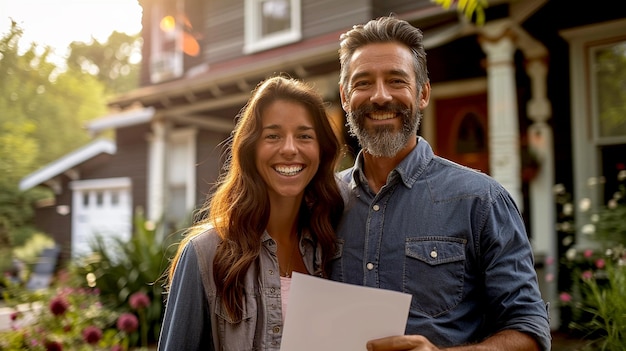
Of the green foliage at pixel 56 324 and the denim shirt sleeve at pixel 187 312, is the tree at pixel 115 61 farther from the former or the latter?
the denim shirt sleeve at pixel 187 312

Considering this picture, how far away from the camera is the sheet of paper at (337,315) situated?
1.59 metres

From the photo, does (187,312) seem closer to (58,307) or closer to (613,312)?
(58,307)

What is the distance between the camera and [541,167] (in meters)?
6.60

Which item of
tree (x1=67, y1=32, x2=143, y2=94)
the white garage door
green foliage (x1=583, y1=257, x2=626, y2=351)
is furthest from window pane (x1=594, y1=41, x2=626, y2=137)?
tree (x1=67, y1=32, x2=143, y2=94)

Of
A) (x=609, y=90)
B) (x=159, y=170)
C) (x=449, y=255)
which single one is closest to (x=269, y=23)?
(x=159, y=170)

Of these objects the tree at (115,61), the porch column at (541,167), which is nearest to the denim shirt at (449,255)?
the porch column at (541,167)

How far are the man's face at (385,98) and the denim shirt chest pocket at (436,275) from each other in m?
0.37

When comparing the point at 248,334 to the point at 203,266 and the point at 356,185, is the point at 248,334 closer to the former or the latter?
the point at 203,266

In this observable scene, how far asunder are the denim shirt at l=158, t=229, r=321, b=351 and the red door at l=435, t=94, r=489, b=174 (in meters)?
6.28

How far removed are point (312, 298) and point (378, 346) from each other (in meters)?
0.21

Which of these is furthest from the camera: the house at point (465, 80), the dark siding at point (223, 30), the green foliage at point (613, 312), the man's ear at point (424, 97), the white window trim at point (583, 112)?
the dark siding at point (223, 30)

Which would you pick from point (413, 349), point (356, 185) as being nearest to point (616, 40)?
point (356, 185)

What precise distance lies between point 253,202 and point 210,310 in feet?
1.27

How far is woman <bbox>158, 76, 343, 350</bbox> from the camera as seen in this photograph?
6.22 ft
